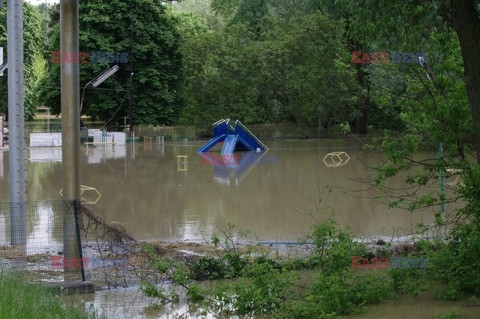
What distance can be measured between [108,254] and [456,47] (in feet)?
19.8

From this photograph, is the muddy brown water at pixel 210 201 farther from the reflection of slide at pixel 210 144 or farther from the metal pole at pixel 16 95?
the reflection of slide at pixel 210 144

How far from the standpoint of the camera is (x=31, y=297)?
6418mm

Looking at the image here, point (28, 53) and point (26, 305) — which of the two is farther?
point (28, 53)

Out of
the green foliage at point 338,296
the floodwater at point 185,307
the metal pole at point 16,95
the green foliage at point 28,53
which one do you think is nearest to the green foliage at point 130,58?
the green foliage at point 28,53

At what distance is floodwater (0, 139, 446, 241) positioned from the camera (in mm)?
15641

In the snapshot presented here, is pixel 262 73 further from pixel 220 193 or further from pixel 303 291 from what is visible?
pixel 303 291

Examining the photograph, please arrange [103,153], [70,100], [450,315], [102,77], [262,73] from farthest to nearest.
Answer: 1. [262,73]
2. [102,77]
3. [103,153]
4. [70,100]
5. [450,315]

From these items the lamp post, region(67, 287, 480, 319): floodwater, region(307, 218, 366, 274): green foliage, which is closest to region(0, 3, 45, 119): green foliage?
the lamp post

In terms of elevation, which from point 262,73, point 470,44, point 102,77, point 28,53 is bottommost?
point 470,44

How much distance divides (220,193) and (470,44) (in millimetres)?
13957

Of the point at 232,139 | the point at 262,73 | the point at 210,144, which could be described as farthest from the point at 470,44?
the point at 262,73

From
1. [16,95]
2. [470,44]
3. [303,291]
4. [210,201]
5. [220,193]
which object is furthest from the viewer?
[220,193]

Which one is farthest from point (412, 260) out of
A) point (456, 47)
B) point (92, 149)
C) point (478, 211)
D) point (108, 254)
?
point (92, 149)

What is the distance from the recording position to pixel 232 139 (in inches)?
1506
